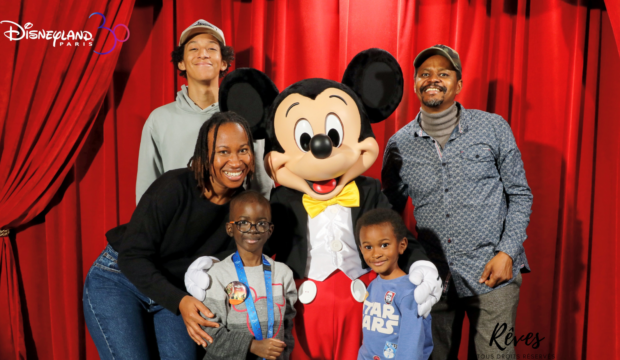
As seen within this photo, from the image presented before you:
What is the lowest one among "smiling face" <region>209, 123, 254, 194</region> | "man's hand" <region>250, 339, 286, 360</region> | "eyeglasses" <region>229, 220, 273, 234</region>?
"man's hand" <region>250, 339, 286, 360</region>

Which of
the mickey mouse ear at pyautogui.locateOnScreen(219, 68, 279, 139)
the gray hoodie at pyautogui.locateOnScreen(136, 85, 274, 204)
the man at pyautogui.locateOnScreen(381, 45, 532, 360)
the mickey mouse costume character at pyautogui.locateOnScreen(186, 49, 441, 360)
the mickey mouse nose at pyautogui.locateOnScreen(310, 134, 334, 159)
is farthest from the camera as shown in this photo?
the gray hoodie at pyautogui.locateOnScreen(136, 85, 274, 204)

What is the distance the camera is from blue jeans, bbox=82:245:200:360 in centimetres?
180

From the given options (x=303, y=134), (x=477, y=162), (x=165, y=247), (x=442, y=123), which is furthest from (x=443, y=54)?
(x=165, y=247)

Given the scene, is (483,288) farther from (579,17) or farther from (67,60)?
(67,60)

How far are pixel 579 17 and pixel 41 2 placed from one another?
3.24m

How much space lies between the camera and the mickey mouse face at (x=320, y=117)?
1.85 m

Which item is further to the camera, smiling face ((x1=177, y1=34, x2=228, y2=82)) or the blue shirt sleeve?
smiling face ((x1=177, y1=34, x2=228, y2=82))

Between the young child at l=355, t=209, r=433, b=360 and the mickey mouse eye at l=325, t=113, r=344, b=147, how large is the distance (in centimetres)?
32

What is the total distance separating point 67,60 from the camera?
8.89ft

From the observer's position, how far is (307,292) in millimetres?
1855

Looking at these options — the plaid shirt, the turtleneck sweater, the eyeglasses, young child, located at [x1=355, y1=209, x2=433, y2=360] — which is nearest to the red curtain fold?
the plaid shirt

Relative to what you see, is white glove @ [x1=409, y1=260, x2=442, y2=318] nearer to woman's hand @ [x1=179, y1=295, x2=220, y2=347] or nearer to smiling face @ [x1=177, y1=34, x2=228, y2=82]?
woman's hand @ [x1=179, y1=295, x2=220, y2=347]

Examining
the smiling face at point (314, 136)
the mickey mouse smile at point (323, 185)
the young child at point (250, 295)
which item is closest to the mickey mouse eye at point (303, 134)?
the smiling face at point (314, 136)

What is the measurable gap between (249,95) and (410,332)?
1.19 meters
